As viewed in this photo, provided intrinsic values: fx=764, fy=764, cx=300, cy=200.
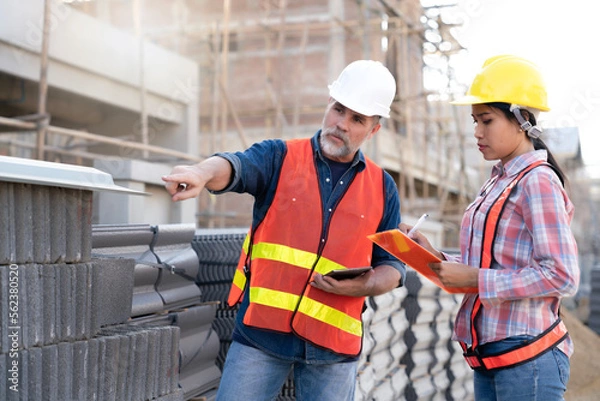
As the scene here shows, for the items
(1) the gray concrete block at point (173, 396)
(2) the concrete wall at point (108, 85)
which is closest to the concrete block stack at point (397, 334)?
(1) the gray concrete block at point (173, 396)

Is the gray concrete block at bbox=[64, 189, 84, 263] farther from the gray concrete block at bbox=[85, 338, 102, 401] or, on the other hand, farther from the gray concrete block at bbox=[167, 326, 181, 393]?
the gray concrete block at bbox=[167, 326, 181, 393]

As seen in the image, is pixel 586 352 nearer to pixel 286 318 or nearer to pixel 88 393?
pixel 286 318

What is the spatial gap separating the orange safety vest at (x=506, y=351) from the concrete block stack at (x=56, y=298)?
131 cm

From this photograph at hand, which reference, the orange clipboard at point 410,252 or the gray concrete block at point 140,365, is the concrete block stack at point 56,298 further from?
the orange clipboard at point 410,252

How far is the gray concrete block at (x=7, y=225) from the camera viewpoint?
8.41ft

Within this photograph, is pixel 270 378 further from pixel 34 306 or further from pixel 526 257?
pixel 526 257

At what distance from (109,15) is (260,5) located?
158 inches

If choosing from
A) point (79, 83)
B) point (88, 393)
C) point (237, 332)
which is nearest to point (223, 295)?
point (237, 332)

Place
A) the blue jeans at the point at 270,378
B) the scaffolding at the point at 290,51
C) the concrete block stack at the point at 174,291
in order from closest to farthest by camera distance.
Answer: the blue jeans at the point at 270,378
the concrete block stack at the point at 174,291
the scaffolding at the point at 290,51

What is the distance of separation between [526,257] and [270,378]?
1.19 m

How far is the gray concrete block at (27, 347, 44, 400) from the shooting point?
2619mm

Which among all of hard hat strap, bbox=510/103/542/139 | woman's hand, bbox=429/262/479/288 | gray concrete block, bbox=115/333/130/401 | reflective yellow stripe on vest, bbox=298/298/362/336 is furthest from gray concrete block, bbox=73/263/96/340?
hard hat strap, bbox=510/103/542/139

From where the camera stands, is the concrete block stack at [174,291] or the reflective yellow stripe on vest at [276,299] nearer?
the reflective yellow stripe on vest at [276,299]

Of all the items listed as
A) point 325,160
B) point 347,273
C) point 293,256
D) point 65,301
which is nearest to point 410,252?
point 347,273
